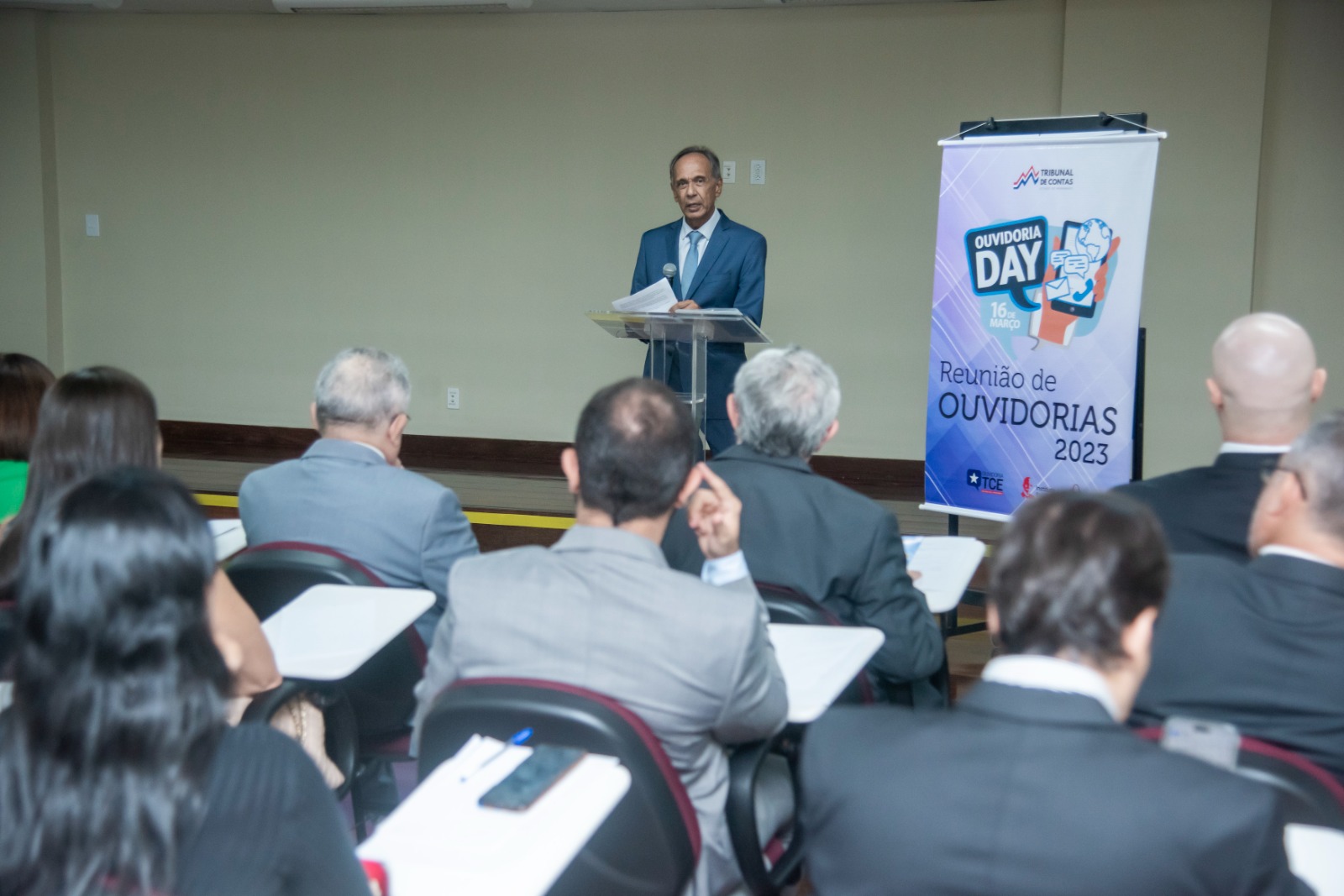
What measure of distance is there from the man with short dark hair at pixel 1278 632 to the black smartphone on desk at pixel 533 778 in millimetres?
872

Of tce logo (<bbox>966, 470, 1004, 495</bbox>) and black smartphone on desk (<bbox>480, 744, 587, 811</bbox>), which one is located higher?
black smartphone on desk (<bbox>480, 744, 587, 811</bbox>)

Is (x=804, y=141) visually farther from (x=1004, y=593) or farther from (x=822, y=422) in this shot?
(x=1004, y=593)

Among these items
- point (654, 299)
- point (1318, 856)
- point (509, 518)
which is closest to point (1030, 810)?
point (1318, 856)

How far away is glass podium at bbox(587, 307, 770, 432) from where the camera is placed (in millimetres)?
3934

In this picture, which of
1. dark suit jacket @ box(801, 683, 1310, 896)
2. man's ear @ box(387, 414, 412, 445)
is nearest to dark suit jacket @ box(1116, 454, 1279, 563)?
dark suit jacket @ box(801, 683, 1310, 896)

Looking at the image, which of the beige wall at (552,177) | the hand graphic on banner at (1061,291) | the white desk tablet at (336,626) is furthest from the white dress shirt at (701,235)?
the white desk tablet at (336,626)

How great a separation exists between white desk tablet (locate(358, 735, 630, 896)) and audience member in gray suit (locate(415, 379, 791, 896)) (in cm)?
20

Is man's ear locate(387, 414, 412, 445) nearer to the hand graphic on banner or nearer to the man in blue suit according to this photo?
the man in blue suit

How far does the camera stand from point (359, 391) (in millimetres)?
2623

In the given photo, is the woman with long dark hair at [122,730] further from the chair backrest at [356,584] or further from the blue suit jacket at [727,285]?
the blue suit jacket at [727,285]

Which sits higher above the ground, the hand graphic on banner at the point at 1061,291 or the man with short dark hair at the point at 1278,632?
the hand graphic on banner at the point at 1061,291

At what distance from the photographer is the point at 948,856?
43.8 inches

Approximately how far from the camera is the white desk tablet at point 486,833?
122cm

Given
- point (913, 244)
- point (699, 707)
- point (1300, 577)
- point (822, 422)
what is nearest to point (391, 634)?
point (699, 707)
